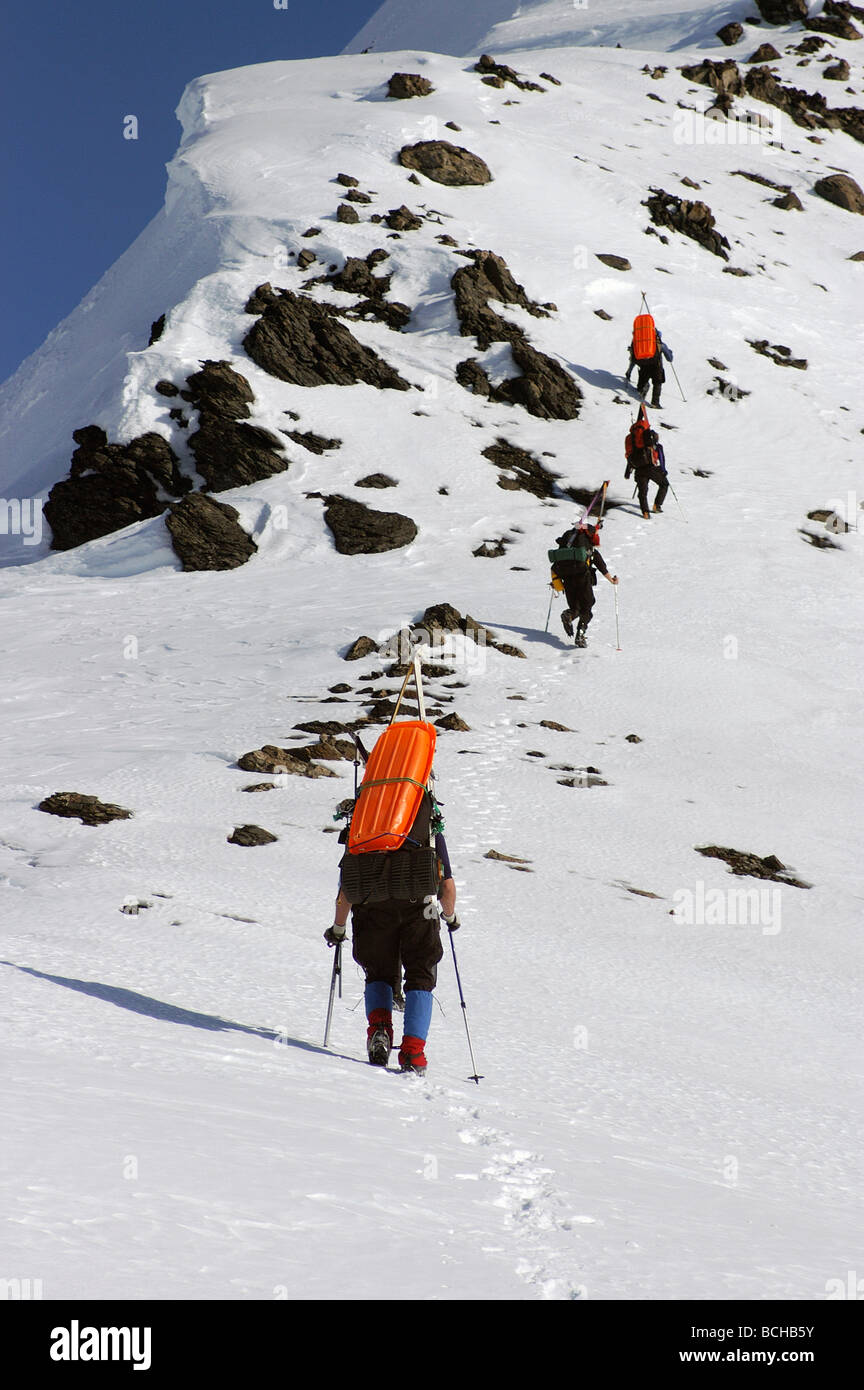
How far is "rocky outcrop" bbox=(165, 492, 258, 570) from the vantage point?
74.9 feet

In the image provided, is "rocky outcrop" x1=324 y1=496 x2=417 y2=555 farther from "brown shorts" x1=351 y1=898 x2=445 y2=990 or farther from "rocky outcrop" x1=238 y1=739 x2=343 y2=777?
"brown shorts" x1=351 y1=898 x2=445 y2=990

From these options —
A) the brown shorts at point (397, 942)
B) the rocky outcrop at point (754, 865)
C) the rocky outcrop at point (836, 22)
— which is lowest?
the brown shorts at point (397, 942)

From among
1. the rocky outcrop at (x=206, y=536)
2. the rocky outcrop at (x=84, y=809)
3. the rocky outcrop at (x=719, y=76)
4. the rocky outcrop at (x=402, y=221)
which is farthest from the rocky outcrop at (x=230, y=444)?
the rocky outcrop at (x=719, y=76)

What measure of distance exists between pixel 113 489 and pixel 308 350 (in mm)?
7114

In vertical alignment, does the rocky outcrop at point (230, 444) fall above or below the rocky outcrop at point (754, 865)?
above

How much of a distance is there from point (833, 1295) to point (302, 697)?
40.6 feet

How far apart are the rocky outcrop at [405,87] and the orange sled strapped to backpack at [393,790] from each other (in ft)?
160

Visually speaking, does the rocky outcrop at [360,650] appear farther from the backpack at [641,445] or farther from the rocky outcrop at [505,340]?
the rocky outcrop at [505,340]

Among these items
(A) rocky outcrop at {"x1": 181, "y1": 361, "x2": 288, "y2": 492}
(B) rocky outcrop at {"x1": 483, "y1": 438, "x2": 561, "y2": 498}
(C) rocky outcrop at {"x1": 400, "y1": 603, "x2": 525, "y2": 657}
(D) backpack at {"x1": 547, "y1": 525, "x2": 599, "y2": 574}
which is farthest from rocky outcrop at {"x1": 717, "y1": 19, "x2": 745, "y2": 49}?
(C) rocky outcrop at {"x1": 400, "y1": 603, "x2": 525, "y2": 657}

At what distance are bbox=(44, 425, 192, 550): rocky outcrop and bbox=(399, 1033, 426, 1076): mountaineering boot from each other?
22741mm

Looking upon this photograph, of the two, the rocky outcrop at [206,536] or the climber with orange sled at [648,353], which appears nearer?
the rocky outcrop at [206,536]

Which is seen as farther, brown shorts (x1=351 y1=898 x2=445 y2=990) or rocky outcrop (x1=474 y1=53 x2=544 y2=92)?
rocky outcrop (x1=474 y1=53 x2=544 y2=92)

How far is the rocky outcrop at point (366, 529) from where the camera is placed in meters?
23.1

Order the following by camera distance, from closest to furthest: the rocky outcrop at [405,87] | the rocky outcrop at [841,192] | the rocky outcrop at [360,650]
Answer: the rocky outcrop at [360,650], the rocky outcrop at [405,87], the rocky outcrop at [841,192]
